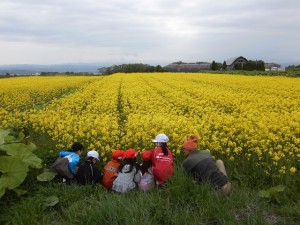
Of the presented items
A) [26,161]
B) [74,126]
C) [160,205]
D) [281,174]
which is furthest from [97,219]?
[74,126]

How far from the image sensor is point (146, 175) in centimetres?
597

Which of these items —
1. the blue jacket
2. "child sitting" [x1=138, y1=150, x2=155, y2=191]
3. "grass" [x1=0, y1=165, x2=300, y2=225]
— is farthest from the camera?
the blue jacket

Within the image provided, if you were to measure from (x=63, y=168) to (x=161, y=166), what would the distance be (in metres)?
1.67

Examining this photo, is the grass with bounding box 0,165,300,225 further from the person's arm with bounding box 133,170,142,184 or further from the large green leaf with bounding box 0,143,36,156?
the large green leaf with bounding box 0,143,36,156

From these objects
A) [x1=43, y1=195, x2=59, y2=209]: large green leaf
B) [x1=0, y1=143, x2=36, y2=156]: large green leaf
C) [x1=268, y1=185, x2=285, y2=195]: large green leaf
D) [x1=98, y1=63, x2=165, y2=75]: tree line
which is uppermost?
[x1=0, y1=143, x2=36, y2=156]: large green leaf

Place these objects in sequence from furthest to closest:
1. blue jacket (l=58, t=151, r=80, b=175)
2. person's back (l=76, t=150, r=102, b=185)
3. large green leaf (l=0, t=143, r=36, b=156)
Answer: blue jacket (l=58, t=151, r=80, b=175)
person's back (l=76, t=150, r=102, b=185)
large green leaf (l=0, t=143, r=36, b=156)

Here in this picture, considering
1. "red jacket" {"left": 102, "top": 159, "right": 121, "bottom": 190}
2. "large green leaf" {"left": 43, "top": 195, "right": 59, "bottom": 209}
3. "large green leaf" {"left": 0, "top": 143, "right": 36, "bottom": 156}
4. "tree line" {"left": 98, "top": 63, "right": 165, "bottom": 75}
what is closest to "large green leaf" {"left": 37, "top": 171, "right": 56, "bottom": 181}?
"large green leaf" {"left": 0, "top": 143, "right": 36, "bottom": 156}

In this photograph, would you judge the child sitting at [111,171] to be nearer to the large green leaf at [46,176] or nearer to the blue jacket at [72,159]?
the blue jacket at [72,159]

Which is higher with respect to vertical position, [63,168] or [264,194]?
[63,168]

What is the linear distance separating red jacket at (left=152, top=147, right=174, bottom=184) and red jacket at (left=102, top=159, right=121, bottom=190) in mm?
647

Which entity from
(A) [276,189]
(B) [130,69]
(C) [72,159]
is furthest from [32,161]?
(B) [130,69]

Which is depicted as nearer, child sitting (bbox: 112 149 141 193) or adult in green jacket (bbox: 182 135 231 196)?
adult in green jacket (bbox: 182 135 231 196)

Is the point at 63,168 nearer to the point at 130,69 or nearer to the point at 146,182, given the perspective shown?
the point at 146,182

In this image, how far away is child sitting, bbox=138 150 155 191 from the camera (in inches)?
228
